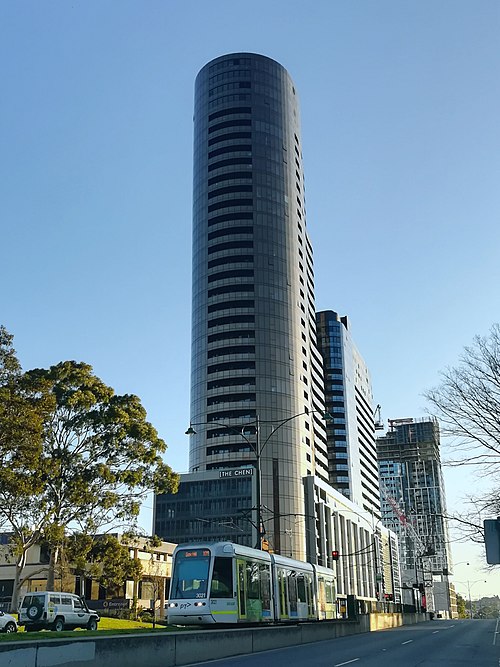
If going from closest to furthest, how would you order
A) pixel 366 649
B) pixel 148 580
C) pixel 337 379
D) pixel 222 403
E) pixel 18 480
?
1. pixel 366 649
2. pixel 18 480
3. pixel 148 580
4. pixel 222 403
5. pixel 337 379

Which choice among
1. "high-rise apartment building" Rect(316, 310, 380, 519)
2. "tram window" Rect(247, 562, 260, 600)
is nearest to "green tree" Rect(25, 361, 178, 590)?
"tram window" Rect(247, 562, 260, 600)

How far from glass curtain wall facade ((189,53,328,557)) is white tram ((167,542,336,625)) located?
91194 mm

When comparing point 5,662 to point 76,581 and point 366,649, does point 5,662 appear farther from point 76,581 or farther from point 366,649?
point 76,581

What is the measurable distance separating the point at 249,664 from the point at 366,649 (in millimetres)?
9036

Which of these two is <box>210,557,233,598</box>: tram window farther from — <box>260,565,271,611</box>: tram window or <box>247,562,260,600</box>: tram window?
<box>260,565,271,611</box>: tram window

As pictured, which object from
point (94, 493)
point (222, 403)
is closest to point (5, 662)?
point (94, 493)

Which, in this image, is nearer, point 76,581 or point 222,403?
point 76,581

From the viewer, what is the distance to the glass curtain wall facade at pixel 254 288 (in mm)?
128625

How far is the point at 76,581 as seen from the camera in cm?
7319

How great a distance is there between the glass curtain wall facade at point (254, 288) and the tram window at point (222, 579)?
95.3 metres

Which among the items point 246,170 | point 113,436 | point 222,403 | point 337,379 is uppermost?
point 246,170

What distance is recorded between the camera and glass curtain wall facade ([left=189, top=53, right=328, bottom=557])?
129 metres

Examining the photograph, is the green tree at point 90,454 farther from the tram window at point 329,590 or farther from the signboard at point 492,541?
the signboard at point 492,541

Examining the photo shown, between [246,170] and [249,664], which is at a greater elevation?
[246,170]
